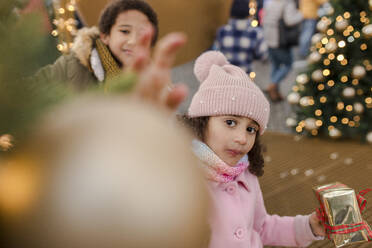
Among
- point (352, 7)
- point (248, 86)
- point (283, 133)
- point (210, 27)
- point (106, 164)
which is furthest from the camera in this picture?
point (210, 27)

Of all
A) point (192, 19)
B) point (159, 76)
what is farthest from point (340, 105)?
point (192, 19)

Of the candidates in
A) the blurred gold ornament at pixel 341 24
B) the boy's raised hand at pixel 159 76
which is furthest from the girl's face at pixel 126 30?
the blurred gold ornament at pixel 341 24

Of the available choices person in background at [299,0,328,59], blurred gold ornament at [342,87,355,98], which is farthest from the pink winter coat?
person in background at [299,0,328,59]

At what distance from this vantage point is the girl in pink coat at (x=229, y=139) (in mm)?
1005

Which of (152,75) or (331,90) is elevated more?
(331,90)

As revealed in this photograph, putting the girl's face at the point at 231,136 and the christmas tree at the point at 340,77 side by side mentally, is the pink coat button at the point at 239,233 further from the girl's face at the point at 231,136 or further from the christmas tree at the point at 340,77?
the christmas tree at the point at 340,77

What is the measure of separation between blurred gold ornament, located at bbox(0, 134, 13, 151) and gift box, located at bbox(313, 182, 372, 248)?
3.02ft

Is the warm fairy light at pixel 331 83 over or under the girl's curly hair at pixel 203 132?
→ over

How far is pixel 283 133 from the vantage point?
3.40m

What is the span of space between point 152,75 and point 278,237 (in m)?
1.03

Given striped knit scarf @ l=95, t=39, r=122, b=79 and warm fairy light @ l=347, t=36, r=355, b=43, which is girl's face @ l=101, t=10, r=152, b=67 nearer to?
striped knit scarf @ l=95, t=39, r=122, b=79

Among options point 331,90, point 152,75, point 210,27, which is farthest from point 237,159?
point 210,27

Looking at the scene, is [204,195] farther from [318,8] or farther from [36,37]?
[318,8]

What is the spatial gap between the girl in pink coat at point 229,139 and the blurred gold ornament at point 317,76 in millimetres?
2035
